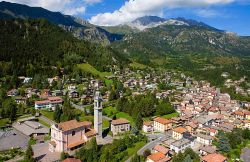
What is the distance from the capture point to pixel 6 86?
3748 inches

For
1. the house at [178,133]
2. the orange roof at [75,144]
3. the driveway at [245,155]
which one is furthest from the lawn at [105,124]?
the driveway at [245,155]

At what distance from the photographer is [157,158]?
151 feet

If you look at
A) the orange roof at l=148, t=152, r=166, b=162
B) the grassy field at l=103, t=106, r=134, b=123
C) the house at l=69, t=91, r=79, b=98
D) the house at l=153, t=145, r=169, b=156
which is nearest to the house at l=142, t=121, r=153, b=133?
the grassy field at l=103, t=106, r=134, b=123

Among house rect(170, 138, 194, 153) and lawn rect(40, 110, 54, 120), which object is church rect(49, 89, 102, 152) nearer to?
house rect(170, 138, 194, 153)

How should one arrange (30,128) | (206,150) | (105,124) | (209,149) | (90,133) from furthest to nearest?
1. (105,124)
2. (30,128)
3. (90,133)
4. (209,149)
5. (206,150)

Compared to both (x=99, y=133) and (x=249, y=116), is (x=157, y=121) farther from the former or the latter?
(x=249, y=116)

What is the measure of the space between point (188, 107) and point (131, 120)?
2332 cm

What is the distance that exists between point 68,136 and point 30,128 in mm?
14856

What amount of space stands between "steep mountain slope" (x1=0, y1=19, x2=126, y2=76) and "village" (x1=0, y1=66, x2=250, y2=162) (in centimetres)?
1683

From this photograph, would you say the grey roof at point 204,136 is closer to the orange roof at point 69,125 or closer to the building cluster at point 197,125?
the building cluster at point 197,125

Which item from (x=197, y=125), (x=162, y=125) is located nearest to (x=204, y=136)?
(x=162, y=125)

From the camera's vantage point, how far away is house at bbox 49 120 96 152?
51.8 meters

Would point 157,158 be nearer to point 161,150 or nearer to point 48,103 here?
point 161,150

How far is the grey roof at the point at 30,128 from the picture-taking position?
203 ft
